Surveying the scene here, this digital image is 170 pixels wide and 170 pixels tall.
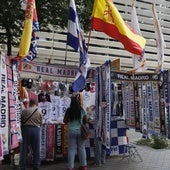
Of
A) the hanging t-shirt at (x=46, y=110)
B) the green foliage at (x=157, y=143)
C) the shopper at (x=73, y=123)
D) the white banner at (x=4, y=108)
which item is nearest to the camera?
the white banner at (x=4, y=108)

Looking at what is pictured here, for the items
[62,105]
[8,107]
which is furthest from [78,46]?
[8,107]

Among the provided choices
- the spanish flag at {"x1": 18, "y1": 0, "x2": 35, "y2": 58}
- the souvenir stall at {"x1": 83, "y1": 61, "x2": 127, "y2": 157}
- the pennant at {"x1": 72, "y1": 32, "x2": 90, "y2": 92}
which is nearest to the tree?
the spanish flag at {"x1": 18, "y1": 0, "x2": 35, "y2": 58}

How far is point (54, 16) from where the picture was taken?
1046 cm

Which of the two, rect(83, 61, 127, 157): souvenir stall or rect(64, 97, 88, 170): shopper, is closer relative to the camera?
rect(83, 61, 127, 157): souvenir stall

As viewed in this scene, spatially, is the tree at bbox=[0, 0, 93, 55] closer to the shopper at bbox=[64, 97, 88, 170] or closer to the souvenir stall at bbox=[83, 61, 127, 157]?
the souvenir stall at bbox=[83, 61, 127, 157]

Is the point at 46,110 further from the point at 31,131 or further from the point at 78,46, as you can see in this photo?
the point at 78,46

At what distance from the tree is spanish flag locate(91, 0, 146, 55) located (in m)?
1.57

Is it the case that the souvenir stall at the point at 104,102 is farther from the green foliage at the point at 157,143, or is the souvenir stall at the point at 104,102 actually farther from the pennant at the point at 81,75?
the green foliage at the point at 157,143

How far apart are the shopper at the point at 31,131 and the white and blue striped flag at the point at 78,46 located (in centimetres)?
99

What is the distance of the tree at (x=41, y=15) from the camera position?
9570 mm

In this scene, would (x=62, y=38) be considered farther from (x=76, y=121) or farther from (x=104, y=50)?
(x=76, y=121)

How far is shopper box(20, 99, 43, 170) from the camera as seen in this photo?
28.1 ft

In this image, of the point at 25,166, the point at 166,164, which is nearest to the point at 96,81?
the point at 25,166

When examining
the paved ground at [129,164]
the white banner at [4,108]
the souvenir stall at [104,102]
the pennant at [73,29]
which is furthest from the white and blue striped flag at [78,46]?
the paved ground at [129,164]
